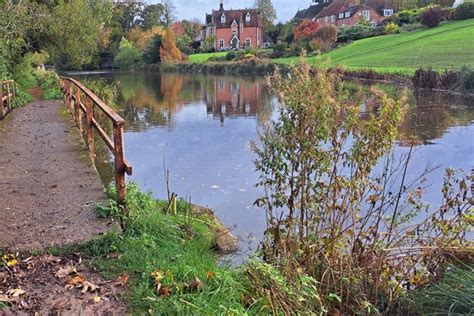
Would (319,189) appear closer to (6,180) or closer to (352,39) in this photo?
(6,180)

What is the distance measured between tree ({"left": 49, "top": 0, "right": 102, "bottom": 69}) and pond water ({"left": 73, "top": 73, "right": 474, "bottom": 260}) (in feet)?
14.3

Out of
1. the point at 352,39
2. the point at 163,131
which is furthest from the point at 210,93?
the point at 352,39

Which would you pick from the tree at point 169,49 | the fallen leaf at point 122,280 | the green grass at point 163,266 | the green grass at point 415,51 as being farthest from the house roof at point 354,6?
the fallen leaf at point 122,280

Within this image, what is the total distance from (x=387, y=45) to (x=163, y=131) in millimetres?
35989

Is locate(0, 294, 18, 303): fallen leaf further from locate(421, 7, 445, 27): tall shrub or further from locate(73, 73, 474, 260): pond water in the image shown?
locate(421, 7, 445, 27): tall shrub

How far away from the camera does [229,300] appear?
12.6 ft

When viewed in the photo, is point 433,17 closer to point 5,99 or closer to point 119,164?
point 5,99

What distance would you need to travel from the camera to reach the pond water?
8.73 metres

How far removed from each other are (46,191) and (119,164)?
4.73ft

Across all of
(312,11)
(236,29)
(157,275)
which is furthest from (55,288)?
(312,11)

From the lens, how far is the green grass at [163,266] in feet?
12.0

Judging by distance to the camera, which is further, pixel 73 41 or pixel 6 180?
pixel 73 41

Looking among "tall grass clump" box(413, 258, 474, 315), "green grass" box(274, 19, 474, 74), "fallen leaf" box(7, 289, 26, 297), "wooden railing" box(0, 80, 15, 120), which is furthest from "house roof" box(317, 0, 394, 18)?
"fallen leaf" box(7, 289, 26, 297)

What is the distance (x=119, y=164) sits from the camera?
17.2 ft
